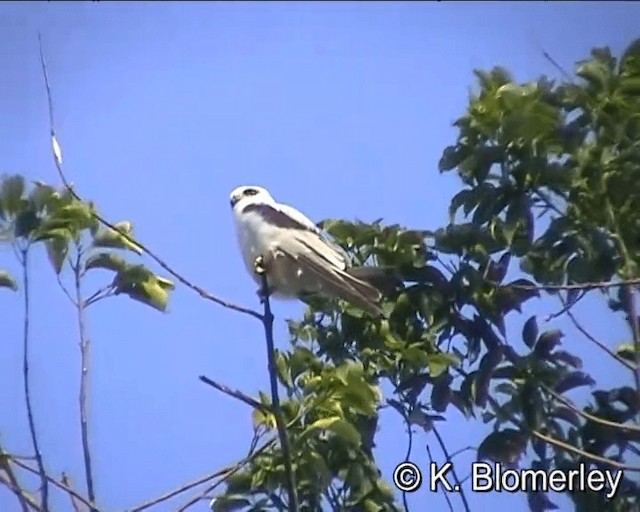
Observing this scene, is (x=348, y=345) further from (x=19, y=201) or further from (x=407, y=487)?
(x=19, y=201)

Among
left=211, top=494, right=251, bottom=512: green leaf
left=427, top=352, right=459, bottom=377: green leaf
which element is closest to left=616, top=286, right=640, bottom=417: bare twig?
left=427, top=352, right=459, bottom=377: green leaf

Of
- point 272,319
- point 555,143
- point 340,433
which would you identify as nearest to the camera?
point 272,319

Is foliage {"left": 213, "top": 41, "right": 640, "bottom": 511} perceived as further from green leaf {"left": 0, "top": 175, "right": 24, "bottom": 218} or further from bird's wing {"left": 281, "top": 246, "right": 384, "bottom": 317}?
green leaf {"left": 0, "top": 175, "right": 24, "bottom": 218}

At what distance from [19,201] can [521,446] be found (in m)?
0.90

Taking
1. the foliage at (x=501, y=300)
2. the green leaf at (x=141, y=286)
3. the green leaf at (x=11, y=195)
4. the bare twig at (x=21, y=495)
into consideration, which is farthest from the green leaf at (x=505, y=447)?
the green leaf at (x=11, y=195)

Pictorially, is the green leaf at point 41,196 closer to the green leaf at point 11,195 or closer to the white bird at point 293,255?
the green leaf at point 11,195

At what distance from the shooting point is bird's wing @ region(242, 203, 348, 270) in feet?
6.66

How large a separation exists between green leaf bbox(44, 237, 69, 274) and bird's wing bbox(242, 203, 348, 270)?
43 cm

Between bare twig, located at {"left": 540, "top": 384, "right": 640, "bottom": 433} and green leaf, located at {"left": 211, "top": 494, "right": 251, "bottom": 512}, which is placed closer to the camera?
bare twig, located at {"left": 540, "top": 384, "right": 640, "bottom": 433}

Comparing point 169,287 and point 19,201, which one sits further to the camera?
point 169,287

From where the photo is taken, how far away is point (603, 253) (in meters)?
1.88

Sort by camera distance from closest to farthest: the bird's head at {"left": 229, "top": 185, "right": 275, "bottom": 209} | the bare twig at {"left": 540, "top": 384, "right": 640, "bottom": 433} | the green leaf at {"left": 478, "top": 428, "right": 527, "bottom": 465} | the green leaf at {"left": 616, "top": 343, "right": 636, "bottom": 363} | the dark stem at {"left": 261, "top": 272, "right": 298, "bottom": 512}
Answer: the dark stem at {"left": 261, "top": 272, "right": 298, "bottom": 512} → the bare twig at {"left": 540, "top": 384, "right": 640, "bottom": 433} → the green leaf at {"left": 478, "top": 428, "right": 527, "bottom": 465} → the green leaf at {"left": 616, "top": 343, "right": 636, "bottom": 363} → the bird's head at {"left": 229, "top": 185, "right": 275, "bottom": 209}

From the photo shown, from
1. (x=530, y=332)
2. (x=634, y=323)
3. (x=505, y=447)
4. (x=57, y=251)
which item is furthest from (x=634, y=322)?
(x=57, y=251)

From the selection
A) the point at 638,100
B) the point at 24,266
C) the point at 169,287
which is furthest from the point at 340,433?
the point at 638,100
